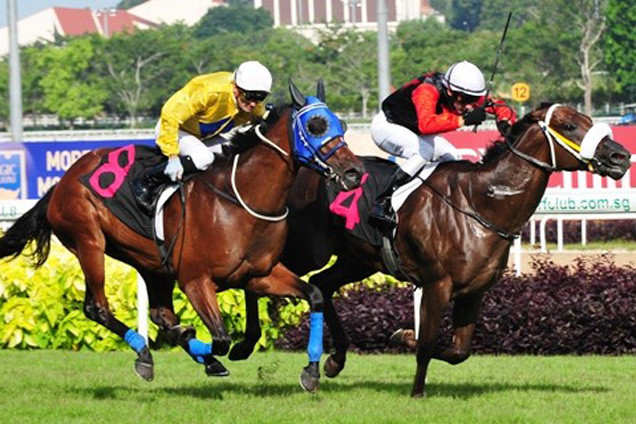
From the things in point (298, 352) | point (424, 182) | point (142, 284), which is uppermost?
point (424, 182)

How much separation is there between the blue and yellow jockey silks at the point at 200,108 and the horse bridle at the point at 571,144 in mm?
1581

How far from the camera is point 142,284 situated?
996cm

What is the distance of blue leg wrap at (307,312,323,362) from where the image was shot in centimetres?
801

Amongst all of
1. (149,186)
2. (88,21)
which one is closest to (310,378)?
(149,186)

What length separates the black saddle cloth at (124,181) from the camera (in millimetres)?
8539

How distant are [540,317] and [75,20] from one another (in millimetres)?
122690

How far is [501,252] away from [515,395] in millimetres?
803

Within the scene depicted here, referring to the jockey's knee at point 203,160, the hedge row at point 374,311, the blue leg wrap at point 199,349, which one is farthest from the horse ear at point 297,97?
the hedge row at point 374,311

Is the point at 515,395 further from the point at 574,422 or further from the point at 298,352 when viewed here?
the point at 298,352

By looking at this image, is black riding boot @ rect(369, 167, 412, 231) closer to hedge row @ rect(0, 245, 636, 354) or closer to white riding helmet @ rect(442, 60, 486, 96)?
white riding helmet @ rect(442, 60, 486, 96)

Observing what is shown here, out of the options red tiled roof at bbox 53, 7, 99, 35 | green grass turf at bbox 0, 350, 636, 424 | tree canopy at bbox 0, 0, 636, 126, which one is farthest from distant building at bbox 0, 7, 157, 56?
green grass turf at bbox 0, 350, 636, 424

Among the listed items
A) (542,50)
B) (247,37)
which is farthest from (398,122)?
(247,37)

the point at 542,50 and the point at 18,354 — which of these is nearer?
the point at 18,354

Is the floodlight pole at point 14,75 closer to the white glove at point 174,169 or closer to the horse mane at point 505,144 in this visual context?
the white glove at point 174,169
